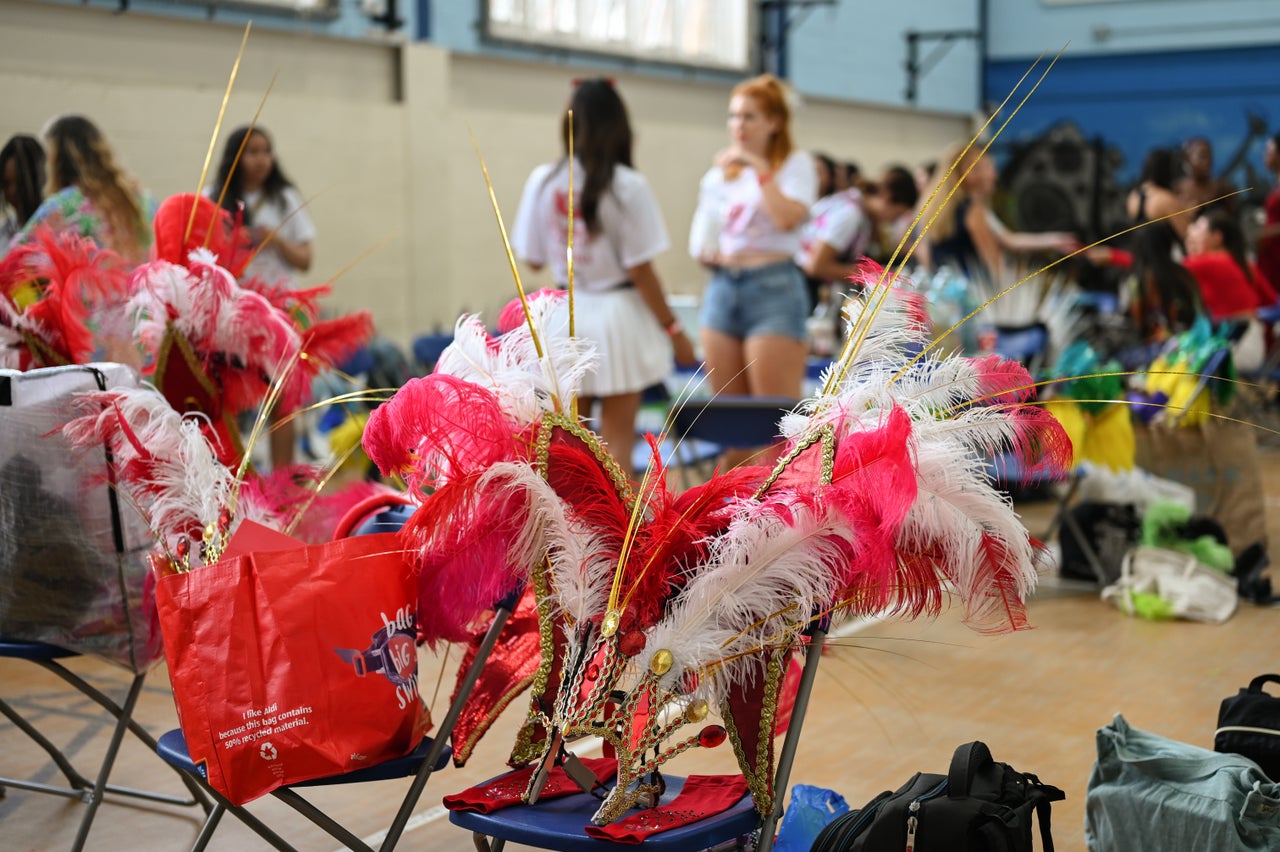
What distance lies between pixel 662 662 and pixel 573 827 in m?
0.28

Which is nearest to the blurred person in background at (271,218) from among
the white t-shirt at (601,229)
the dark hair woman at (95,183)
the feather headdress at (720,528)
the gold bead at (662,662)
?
the dark hair woman at (95,183)

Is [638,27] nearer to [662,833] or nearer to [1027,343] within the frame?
[1027,343]

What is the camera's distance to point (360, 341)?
3.11 metres

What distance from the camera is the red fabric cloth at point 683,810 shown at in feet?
6.49

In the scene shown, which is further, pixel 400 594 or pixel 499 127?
pixel 499 127

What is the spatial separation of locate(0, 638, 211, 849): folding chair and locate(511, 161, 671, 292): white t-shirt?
6.45 feet

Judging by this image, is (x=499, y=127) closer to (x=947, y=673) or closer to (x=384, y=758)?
(x=947, y=673)

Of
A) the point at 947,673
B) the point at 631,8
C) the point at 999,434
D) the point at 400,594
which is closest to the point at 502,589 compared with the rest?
the point at 400,594

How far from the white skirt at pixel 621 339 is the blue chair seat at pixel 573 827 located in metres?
2.52

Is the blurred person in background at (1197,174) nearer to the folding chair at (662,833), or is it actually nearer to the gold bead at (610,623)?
the folding chair at (662,833)

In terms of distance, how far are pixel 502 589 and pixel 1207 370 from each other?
333 cm

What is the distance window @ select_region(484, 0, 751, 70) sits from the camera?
31.4ft

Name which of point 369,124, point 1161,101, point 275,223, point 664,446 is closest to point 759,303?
point 664,446

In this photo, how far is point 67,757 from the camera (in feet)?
11.4
